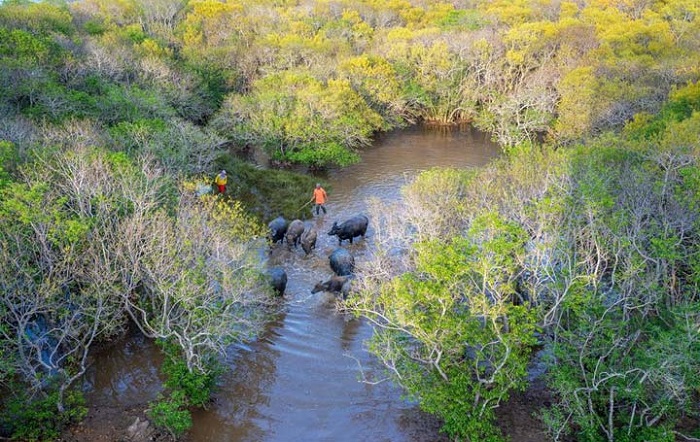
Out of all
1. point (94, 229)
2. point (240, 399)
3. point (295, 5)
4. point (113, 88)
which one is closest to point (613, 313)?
point (240, 399)

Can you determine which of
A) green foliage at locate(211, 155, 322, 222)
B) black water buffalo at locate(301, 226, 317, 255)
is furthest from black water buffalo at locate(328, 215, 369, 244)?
green foliage at locate(211, 155, 322, 222)

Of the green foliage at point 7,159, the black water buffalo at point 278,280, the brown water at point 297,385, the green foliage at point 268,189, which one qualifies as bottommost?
the brown water at point 297,385

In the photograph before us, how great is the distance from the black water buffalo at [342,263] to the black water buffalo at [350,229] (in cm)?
244

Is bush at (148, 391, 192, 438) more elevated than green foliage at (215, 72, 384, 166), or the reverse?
green foliage at (215, 72, 384, 166)

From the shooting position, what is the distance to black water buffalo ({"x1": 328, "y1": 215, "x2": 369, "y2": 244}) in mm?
26375

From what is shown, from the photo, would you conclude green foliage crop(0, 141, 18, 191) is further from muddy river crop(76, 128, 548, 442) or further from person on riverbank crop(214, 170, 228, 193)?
person on riverbank crop(214, 170, 228, 193)

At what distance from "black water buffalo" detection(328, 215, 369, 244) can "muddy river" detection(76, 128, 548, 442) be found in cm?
283

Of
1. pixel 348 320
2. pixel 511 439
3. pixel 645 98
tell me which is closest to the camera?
pixel 511 439

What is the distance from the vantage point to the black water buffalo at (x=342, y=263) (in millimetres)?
23391

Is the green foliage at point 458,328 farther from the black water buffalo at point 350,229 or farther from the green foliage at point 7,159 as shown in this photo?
the black water buffalo at point 350,229

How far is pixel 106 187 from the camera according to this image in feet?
58.1

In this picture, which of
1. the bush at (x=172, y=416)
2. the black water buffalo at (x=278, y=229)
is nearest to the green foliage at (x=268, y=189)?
the black water buffalo at (x=278, y=229)

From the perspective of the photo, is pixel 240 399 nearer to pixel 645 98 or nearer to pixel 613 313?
pixel 613 313

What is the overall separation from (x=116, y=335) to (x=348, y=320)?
25.3 feet
